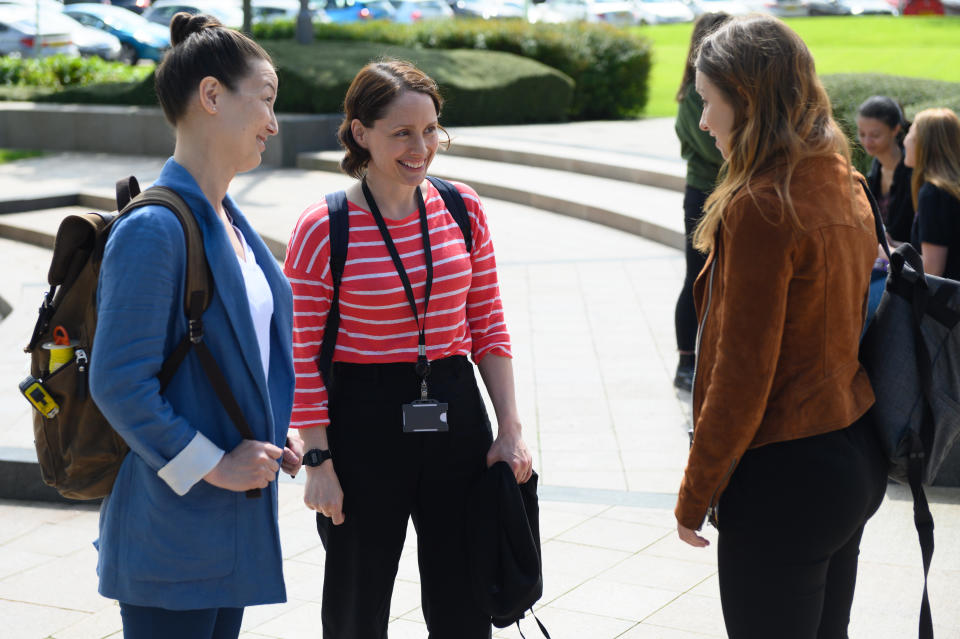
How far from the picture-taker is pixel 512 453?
118 inches

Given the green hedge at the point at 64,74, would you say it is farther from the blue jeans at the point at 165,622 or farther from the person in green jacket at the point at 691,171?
the blue jeans at the point at 165,622

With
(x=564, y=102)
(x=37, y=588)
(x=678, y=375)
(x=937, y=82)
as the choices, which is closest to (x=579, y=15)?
(x=564, y=102)

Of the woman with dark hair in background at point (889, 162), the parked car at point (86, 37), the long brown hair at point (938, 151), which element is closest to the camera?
the long brown hair at point (938, 151)

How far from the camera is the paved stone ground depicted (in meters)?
4.04

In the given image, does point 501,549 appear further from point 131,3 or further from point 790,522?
point 131,3

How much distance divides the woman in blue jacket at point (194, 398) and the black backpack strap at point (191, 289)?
0.06ft

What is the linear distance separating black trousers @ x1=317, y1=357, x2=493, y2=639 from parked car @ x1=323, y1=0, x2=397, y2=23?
35.8 m

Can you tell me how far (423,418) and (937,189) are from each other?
3.48 m

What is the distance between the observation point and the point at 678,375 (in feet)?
22.2

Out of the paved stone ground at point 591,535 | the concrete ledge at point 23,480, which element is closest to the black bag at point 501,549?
the paved stone ground at point 591,535

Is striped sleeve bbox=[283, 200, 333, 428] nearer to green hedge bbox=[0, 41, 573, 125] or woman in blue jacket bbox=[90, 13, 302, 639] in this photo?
woman in blue jacket bbox=[90, 13, 302, 639]

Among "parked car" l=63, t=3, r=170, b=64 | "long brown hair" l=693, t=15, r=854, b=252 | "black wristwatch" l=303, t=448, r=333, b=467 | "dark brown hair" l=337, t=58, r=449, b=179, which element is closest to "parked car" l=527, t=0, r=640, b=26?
"parked car" l=63, t=3, r=170, b=64

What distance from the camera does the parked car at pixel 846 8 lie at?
5228cm

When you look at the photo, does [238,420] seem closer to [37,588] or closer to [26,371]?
[37,588]
